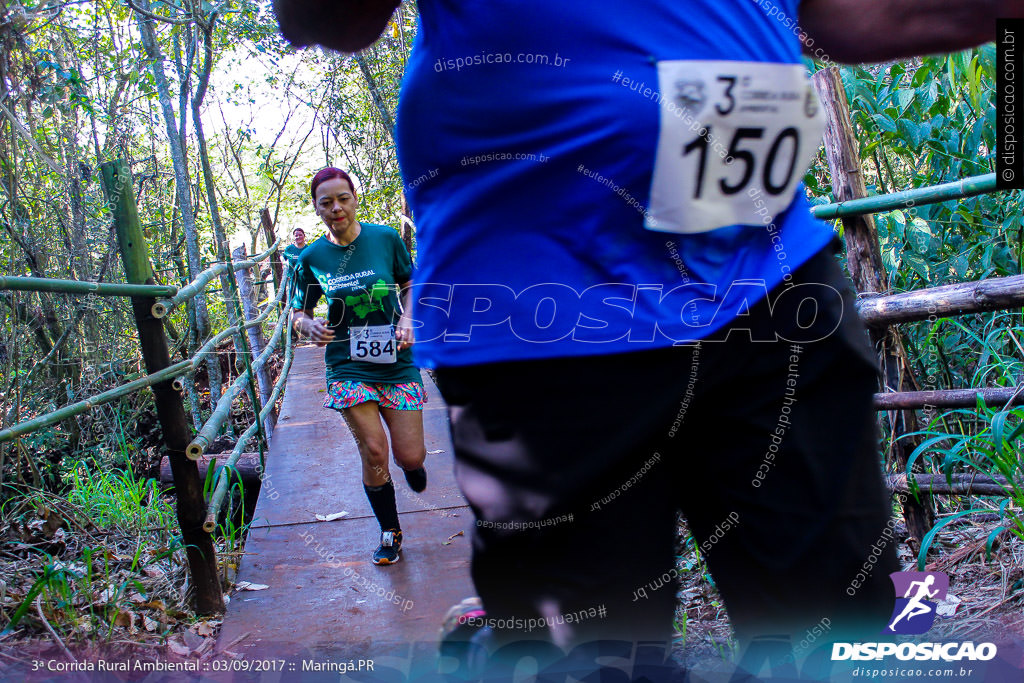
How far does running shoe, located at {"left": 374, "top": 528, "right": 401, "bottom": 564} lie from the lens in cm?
273

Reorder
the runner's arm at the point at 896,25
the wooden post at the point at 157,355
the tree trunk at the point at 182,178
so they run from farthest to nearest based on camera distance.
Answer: the tree trunk at the point at 182,178 → the wooden post at the point at 157,355 → the runner's arm at the point at 896,25

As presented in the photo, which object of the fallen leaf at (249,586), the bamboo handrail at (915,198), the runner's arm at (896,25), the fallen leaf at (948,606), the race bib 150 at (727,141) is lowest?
the fallen leaf at (249,586)

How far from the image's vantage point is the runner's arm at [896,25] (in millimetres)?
999

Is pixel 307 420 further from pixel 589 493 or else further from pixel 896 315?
pixel 589 493

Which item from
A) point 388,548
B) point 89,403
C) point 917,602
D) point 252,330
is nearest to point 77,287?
point 89,403

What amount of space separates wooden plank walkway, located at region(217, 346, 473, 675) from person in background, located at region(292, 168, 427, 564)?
165mm

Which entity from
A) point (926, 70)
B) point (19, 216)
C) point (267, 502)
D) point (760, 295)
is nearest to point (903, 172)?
point (926, 70)

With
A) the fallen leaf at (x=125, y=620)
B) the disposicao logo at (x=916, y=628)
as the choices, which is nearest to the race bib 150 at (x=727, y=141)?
the disposicao logo at (x=916, y=628)

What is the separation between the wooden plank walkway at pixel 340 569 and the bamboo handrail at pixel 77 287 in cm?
90

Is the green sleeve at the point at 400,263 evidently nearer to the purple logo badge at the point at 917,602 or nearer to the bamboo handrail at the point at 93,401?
the bamboo handrail at the point at 93,401

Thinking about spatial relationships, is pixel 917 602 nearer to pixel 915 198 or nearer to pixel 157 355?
pixel 915 198

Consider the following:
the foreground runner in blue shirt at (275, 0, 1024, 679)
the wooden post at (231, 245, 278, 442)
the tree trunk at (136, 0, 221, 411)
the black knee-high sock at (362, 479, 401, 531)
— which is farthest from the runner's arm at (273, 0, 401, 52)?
the tree trunk at (136, 0, 221, 411)

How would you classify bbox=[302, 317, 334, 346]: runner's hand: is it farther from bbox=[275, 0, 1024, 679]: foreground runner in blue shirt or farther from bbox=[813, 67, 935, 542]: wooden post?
bbox=[275, 0, 1024, 679]: foreground runner in blue shirt

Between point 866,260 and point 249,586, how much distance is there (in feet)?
6.65
